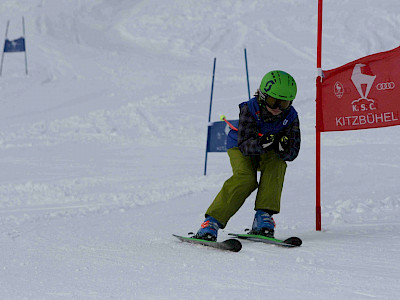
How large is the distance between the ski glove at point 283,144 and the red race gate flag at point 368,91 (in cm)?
74

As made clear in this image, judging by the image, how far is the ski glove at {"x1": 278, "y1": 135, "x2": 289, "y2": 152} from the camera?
13.7 feet

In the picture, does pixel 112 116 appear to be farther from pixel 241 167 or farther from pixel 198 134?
pixel 241 167

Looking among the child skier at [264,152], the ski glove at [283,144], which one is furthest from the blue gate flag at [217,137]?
the ski glove at [283,144]

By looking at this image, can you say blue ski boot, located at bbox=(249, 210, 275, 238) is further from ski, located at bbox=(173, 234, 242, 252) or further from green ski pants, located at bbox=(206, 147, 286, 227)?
ski, located at bbox=(173, 234, 242, 252)

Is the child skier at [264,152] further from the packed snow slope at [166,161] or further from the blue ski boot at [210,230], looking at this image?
the packed snow slope at [166,161]

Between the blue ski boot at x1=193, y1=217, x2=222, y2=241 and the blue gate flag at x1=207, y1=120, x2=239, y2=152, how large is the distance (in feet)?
16.1

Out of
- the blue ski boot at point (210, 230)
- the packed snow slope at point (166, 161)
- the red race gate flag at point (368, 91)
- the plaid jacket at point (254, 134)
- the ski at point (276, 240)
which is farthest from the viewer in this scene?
the red race gate flag at point (368, 91)

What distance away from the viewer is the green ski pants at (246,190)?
4184mm

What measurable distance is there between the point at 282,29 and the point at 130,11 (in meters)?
9.48

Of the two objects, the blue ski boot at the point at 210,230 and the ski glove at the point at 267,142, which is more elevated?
the ski glove at the point at 267,142

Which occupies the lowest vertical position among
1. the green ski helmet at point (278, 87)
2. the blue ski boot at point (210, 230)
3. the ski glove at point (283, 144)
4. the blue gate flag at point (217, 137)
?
the blue ski boot at point (210, 230)

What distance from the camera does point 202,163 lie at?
33.9ft

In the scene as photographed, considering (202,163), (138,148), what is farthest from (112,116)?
(202,163)

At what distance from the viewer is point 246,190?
4.21 meters
